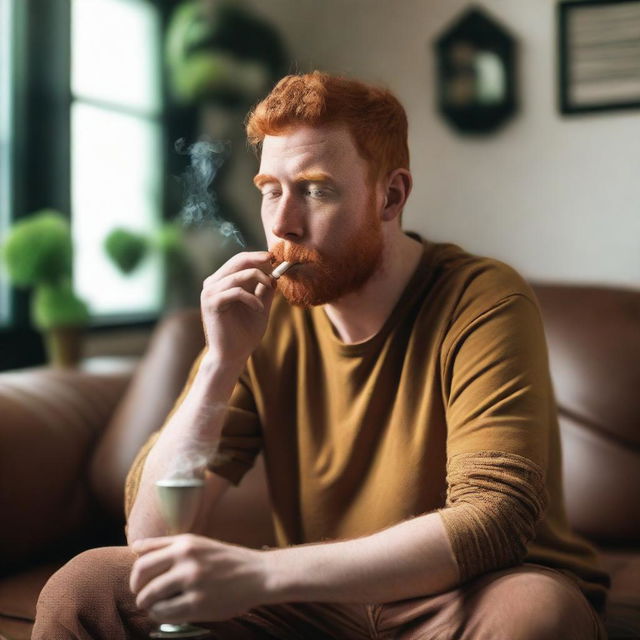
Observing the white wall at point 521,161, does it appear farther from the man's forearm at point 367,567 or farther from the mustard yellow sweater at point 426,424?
the man's forearm at point 367,567

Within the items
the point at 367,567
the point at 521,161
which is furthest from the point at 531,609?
the point at 521,161

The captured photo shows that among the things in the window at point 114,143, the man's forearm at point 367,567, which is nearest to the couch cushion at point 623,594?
the man's forearm at point 367,567

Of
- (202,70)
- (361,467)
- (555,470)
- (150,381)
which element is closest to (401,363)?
(361,467)

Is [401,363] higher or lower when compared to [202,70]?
lower

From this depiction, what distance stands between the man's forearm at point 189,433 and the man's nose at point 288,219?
0.68ft

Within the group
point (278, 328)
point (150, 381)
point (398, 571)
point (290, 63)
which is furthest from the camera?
point (290, 63)

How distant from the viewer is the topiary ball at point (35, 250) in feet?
7.77

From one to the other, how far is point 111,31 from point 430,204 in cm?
122

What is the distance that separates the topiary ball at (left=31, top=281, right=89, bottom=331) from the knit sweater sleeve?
1.40 m

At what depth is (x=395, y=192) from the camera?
1.39 m

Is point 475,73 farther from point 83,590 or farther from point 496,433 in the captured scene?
point 83,590

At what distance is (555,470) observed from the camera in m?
1.36

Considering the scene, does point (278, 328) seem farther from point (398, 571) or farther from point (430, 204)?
point (430, 204)

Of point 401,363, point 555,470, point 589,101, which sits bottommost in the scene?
point 555,470
